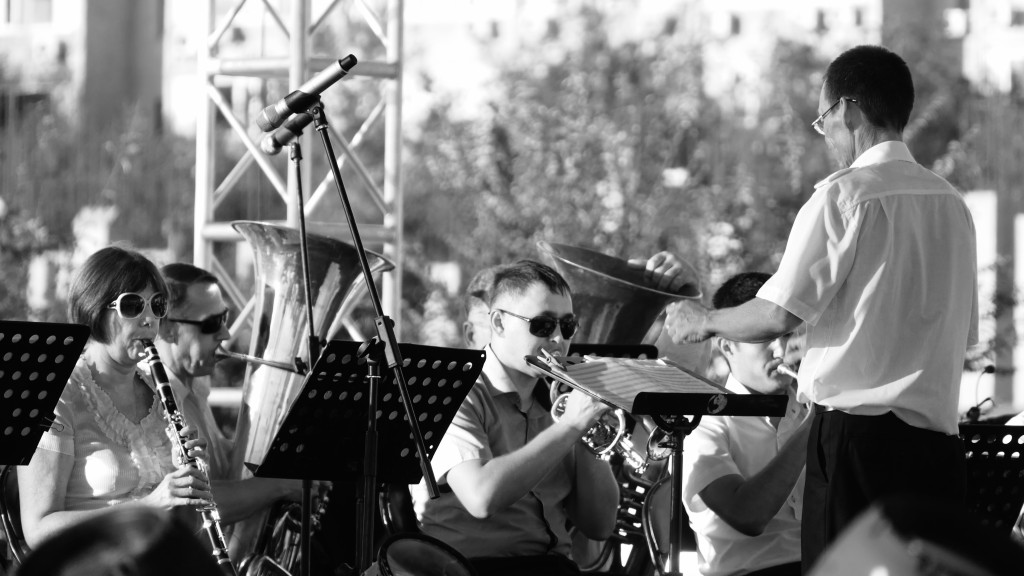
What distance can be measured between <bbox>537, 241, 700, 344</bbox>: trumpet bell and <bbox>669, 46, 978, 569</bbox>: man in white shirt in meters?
1.78

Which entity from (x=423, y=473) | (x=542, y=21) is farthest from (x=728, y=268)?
(x=423, y=473)

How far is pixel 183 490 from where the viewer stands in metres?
3.57

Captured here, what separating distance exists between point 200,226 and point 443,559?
3142mm

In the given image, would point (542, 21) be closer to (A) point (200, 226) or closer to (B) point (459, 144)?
(B) point (459, 144)

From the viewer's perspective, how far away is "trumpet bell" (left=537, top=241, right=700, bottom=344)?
201 inches

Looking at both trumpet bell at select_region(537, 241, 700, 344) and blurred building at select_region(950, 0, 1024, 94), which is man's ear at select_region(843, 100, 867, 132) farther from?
blurred building at select_region(950, 0, 1024, 94)

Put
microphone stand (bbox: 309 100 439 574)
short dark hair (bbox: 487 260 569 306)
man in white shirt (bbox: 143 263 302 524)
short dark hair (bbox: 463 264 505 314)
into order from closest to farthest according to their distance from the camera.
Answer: microphone stand (bbox: 309 100 439 574)
short dark hair (bbox: 487 260 569 306)
short dark hair (bbox: 463 264 505 314)
man in white shirt (bbox: 143 263 302 524)

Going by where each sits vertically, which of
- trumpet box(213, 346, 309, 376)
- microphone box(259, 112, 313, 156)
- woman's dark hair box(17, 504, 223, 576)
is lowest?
trumpet box(213, 346, 309, 376)

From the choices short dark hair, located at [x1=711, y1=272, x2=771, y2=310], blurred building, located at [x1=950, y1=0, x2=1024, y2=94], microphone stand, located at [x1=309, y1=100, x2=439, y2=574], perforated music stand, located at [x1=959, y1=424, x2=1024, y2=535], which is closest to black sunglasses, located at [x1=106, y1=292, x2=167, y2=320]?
microphone stand, located at [x1=309, y1=100, x2=439, y2=574]

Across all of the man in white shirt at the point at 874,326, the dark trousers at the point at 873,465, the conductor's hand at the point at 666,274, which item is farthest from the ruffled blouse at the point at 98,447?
the conductor's hand at the point at 666,274

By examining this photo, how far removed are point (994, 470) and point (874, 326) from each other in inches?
36.1

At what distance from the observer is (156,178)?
19016 mm

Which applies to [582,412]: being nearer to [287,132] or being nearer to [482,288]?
[482,288]

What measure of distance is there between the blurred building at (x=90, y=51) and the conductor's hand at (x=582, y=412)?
19.6m
